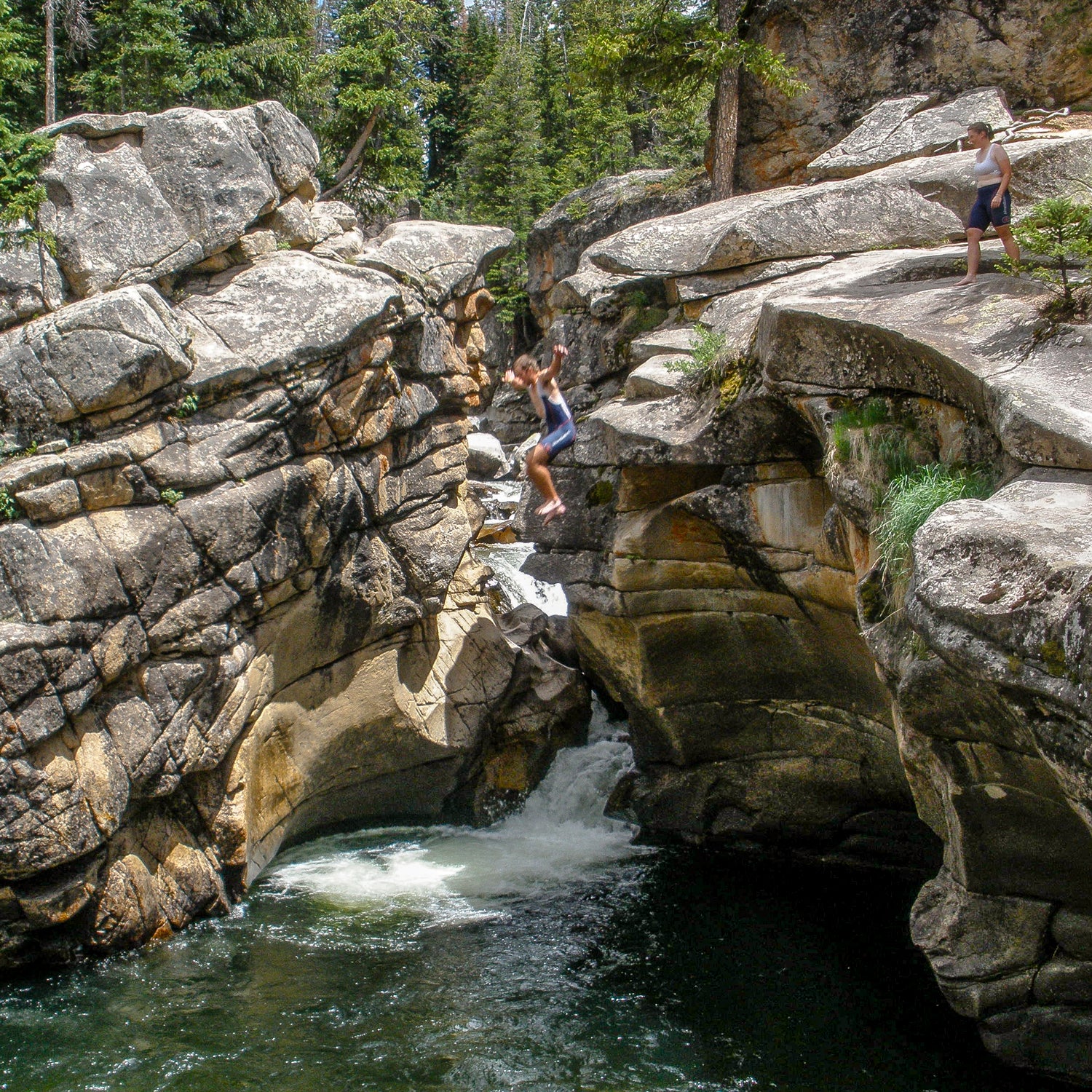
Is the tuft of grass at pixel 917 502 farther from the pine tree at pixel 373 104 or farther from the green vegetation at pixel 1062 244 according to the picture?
the pine tree at pixel 373 104

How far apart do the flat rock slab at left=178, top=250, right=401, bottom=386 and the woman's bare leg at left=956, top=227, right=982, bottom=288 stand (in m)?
8.46

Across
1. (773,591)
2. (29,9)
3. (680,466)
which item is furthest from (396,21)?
(773,591)

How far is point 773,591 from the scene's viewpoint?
1383cm

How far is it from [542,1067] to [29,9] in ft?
103

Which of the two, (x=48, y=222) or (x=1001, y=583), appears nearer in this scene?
(x=1001, y=583)

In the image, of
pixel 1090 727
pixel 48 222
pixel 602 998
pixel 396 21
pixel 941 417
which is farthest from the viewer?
pixel 396 21

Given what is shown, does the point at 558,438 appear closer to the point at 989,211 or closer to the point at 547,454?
the point at 547,454

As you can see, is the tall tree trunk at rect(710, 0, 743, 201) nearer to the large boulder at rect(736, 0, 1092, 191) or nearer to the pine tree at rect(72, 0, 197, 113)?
the large boulder at rect(736, 0, 1092, 191)

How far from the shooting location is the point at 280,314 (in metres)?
14.5

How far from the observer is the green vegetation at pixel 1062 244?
8828mm

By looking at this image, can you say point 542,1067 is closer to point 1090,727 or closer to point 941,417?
point 1090,727

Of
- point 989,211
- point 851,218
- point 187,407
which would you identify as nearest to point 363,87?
point 187,407

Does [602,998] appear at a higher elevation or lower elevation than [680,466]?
lower

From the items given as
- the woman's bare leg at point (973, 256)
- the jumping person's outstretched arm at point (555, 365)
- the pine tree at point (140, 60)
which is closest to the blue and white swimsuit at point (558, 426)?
the jumping person's outstretched arm at point (555, 365)
